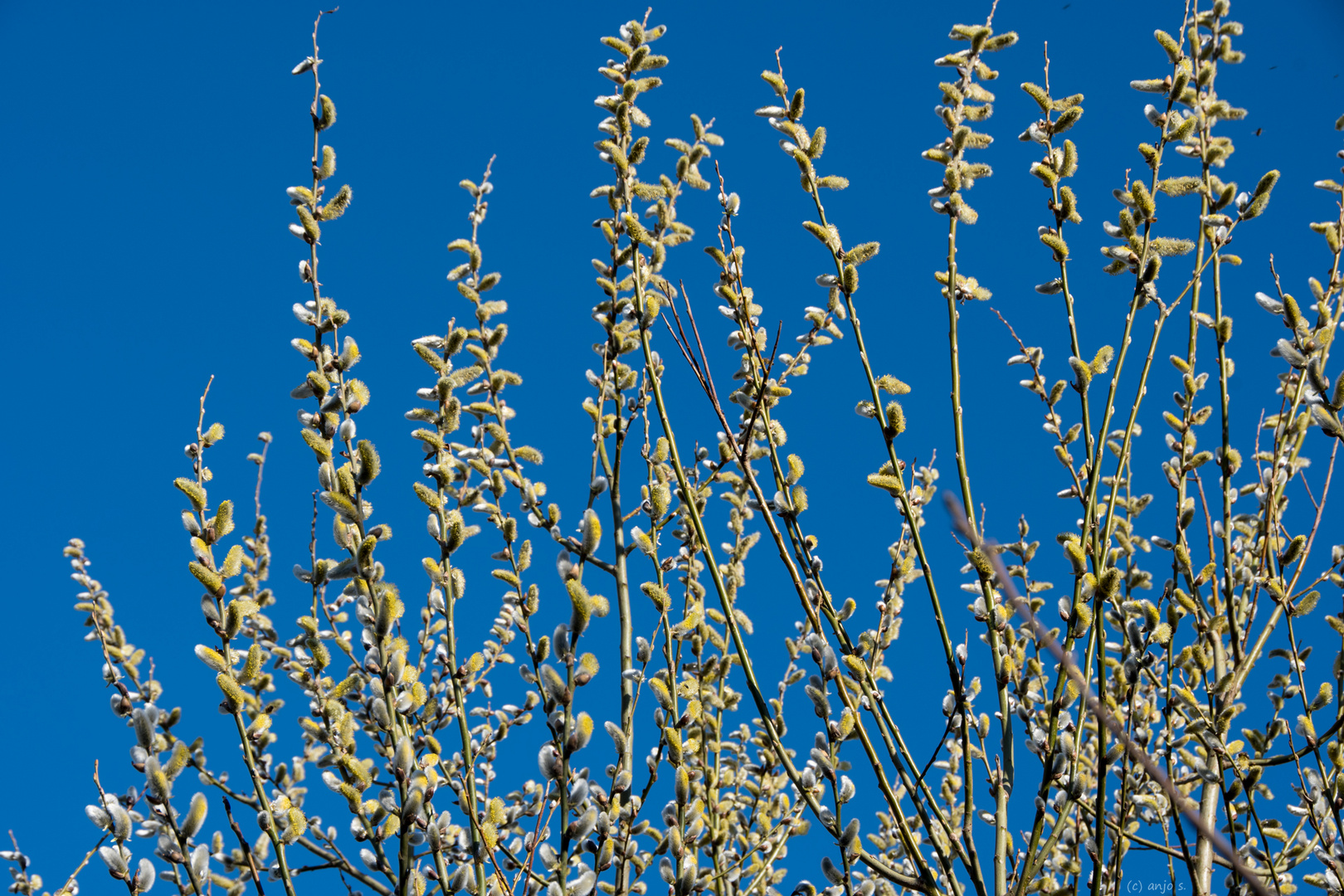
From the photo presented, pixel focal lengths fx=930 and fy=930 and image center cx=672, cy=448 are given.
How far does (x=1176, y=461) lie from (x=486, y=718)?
209 cm

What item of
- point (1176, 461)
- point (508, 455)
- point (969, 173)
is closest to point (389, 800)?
point (508, 455)

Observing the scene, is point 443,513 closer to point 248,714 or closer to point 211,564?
point 211,564

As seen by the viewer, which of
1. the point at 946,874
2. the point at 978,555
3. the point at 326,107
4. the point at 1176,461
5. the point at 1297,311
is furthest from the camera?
the point at 1176,461

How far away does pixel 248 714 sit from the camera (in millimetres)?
2371

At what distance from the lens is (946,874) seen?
1.68 meters

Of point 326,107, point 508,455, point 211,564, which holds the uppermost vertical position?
point 326,107

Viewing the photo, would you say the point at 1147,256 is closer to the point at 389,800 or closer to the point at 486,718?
Result: the point at 389,800

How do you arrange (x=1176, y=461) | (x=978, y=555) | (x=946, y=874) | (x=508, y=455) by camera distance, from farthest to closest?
1. (x=1176, y=461)
2. (x=508, y=455)
3. (x=978, y=555)
4. (x=946, y=874)

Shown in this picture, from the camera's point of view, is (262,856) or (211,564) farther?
(262,856)

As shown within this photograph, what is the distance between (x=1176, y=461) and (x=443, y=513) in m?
1.96

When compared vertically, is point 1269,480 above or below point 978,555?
above

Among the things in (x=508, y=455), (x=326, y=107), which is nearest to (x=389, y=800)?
(x=508, y=455)

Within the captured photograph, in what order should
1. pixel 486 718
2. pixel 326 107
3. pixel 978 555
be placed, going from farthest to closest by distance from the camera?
1. pixel 486 718
2. pixel 326 107
3. pixel 978 555

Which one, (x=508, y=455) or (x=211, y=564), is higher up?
(x=508, y=455)
